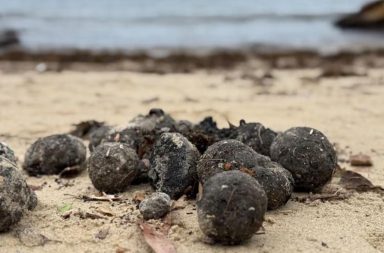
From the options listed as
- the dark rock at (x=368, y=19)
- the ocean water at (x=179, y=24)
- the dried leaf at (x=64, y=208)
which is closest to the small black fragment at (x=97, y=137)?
the dried leaf at (x=64, y=208)

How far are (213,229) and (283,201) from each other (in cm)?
70

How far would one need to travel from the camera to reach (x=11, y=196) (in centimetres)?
280

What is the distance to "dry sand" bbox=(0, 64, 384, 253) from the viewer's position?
2.71 m

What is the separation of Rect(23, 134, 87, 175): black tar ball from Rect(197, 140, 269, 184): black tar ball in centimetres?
120

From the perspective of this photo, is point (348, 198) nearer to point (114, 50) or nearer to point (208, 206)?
point (208, 206)

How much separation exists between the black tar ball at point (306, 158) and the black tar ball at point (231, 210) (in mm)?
805

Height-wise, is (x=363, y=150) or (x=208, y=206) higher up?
(x=208, y=206)

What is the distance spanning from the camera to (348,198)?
11.0 feet

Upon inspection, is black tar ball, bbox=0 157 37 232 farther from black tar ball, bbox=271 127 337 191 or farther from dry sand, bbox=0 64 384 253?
black tar ball, bbox=271 127 337 191

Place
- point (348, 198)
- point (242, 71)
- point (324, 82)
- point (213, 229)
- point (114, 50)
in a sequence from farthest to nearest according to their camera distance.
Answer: point (114, 50) → point (242, 71) → point (324, 82) → point (348, 198) → point (213, 229)

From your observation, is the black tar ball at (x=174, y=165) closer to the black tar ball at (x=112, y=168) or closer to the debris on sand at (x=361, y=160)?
the black tar ball at (x=112, y=168)

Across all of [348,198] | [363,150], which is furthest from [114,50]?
[348,198]

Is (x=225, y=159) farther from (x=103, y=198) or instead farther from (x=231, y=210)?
(x=103, y=198)

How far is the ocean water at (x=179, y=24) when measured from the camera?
51.7ft
